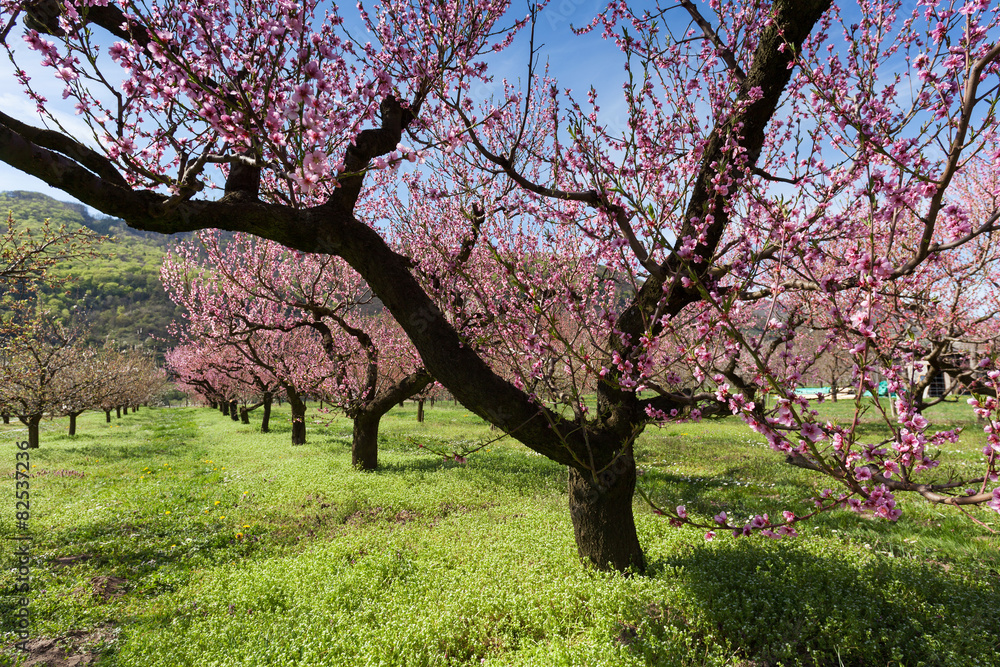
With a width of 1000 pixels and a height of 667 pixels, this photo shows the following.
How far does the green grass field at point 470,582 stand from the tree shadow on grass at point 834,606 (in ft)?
0.07

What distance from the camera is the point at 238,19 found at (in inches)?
228

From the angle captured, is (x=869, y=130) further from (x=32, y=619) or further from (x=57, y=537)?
(x=57, y=537)

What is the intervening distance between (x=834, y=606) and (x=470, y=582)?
4.08 metres

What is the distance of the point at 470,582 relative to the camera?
19.0ft

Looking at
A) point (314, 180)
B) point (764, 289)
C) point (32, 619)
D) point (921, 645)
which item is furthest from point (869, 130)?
point (32, 619)

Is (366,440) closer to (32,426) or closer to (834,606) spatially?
(834,606)

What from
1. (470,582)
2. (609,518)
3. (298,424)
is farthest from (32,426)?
(609,518)

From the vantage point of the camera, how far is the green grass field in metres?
4.45

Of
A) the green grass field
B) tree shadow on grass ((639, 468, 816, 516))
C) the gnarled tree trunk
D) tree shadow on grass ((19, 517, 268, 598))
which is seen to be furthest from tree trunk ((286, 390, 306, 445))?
tree shadow on grass ((639, 468, 816, 516))

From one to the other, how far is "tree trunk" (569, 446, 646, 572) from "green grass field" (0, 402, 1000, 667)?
0.28 metres

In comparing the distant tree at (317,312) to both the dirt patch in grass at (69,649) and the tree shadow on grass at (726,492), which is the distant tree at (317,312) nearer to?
the tree shadow on grass at (726,492)

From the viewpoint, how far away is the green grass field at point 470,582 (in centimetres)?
445

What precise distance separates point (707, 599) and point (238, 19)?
9.17 m

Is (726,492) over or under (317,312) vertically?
under
